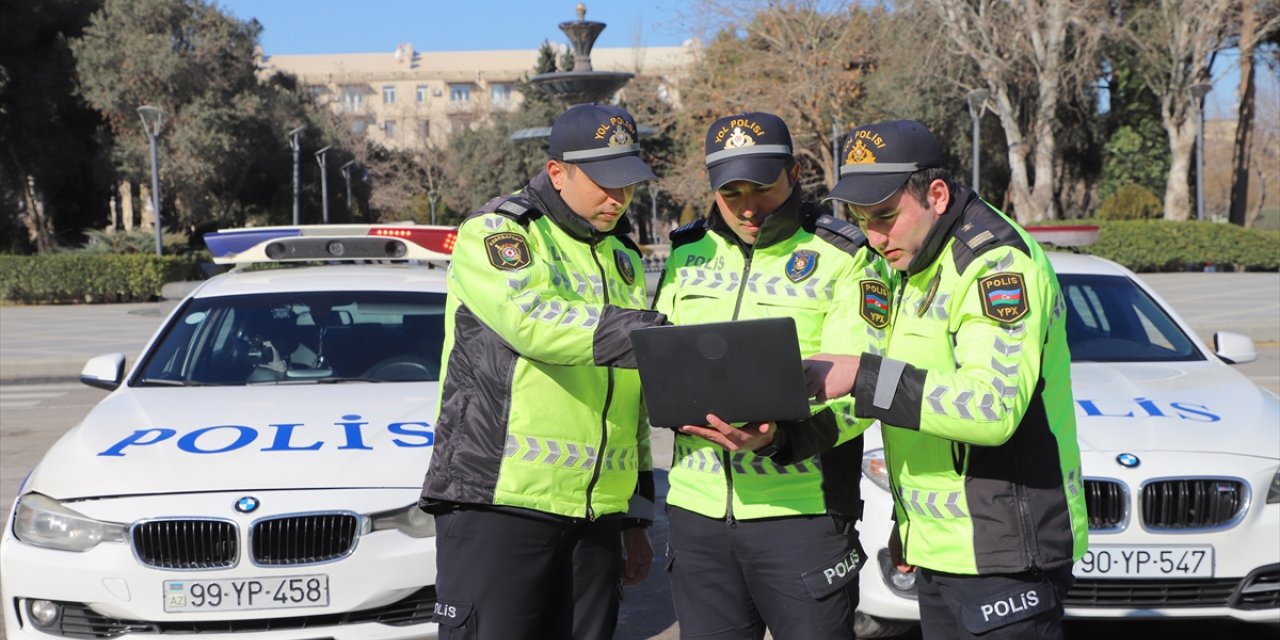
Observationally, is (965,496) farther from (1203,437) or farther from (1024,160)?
(1024,160)

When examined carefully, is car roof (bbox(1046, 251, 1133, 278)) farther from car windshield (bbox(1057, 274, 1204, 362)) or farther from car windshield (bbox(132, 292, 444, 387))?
car windshield (bbox(132, 292, 444, 387))

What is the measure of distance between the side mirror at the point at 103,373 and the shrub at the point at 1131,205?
3412 centimetres

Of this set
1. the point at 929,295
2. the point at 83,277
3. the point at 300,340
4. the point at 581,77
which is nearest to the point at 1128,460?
the point at 929,295

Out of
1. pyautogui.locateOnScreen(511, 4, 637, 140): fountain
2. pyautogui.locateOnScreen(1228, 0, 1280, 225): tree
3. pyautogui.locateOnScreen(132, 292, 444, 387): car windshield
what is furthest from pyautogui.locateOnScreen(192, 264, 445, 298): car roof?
pyautogui.locateOnScreen(1228, 0, 1280, 225): tree

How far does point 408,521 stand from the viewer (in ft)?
13.8

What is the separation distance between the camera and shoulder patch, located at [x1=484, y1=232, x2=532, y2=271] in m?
2.91

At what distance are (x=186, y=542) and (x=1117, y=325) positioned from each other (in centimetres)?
431

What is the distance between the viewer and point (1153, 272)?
106 feet

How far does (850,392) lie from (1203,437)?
2523mm

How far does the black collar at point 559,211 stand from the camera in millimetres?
3064

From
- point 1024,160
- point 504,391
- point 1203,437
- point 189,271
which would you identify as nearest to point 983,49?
point 1024,160

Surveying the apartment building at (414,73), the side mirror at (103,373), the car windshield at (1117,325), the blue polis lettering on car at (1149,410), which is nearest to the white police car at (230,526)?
the side mirror at (103,373)

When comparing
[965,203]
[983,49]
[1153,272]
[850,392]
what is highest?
[983,49]

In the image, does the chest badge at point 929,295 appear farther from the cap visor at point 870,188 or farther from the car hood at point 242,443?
the car hood at point 242,443
